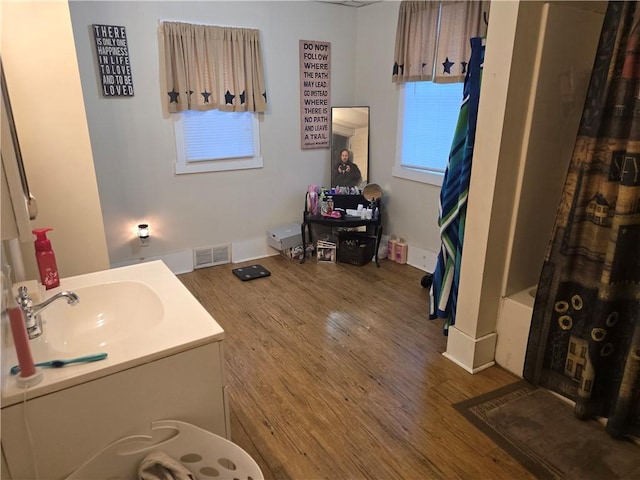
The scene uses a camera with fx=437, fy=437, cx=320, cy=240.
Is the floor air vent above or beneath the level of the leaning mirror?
beneath

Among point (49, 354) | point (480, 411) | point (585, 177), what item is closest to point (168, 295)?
point (49, 354)

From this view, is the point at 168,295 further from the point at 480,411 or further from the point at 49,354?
the point at 480,411

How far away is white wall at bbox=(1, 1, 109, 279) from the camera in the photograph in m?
1.92

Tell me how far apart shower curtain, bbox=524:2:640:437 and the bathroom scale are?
225 cm

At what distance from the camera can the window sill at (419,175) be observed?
366cm

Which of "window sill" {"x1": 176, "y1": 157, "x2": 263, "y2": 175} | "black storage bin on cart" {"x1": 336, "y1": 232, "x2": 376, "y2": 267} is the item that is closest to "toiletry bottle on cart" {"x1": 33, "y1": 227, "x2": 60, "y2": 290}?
"window sill" {"x1": 176, "y1": 157, "x2": 263, "y2": 175}

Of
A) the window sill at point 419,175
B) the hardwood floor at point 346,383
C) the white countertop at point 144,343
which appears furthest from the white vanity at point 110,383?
the window sill at point 419,175

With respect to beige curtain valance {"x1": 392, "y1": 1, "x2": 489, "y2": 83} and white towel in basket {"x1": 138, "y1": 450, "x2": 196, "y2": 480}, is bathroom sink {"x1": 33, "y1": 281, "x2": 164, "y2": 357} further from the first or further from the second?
beige curtain valance {"x1": 392, "y1": 1, "x2": 489, "y2": 83}

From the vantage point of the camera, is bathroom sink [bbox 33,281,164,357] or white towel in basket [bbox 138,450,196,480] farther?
bathroom sink [bbox 33,281,164,357]

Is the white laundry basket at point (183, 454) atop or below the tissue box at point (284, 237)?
atop

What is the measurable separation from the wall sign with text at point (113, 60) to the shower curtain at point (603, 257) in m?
3.00

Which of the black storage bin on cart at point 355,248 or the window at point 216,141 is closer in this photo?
the window at point 216,141

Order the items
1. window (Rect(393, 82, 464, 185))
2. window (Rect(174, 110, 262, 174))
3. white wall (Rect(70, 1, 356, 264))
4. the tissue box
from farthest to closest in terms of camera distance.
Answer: the tissue box < window (Rect(174, 110, 262, 174)) < window (Rect(393, 82, 464, 185)) < white wall (Rect(70, 1, 356, 264))

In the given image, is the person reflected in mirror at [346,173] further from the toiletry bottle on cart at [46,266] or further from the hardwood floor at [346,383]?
the toiletry bottle on cart at [46,266]
